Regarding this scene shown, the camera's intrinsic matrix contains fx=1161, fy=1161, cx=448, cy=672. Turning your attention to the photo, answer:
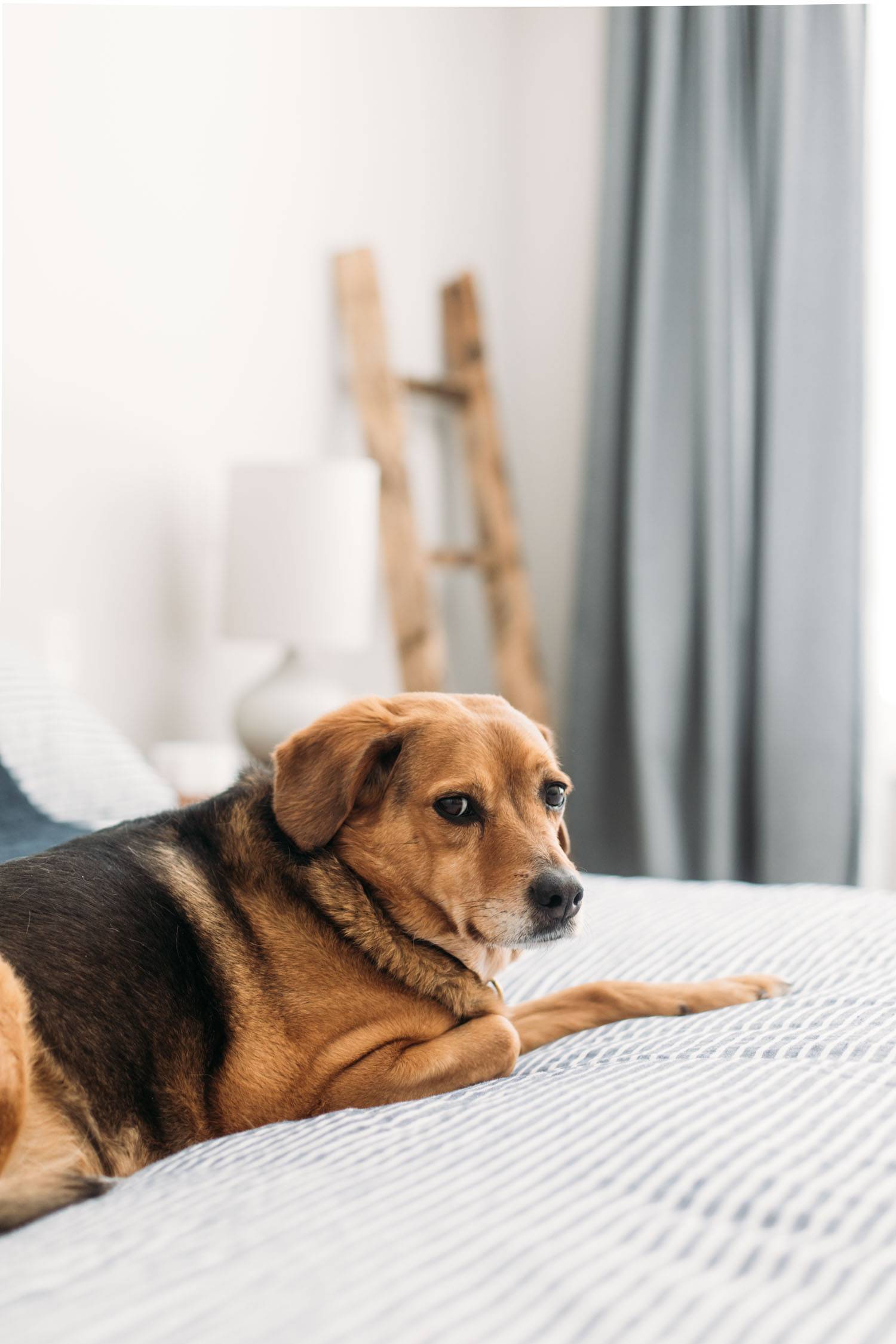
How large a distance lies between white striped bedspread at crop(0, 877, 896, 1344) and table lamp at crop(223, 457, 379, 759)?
1761 mm

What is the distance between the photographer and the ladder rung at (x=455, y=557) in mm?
3615

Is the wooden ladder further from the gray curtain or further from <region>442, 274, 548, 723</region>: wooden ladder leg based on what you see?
the gray curtain

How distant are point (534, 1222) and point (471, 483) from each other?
3368 mm

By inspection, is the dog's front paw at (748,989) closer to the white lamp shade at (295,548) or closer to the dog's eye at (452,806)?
the dog's eye at (452,806)

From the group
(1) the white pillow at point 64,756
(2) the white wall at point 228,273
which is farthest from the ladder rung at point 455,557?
(1) the white pillow at point 64,756

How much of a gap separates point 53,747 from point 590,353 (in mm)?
2783

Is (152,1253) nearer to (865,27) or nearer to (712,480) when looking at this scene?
(712,480)

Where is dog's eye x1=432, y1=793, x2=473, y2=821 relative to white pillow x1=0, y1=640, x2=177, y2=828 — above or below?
above

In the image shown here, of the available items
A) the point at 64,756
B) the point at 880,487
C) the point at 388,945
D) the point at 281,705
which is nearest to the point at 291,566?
the point at 281,705

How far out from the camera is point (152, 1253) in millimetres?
710

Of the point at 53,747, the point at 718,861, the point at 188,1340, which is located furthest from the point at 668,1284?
the point at 718,861

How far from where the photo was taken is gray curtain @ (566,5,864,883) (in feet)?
11.2

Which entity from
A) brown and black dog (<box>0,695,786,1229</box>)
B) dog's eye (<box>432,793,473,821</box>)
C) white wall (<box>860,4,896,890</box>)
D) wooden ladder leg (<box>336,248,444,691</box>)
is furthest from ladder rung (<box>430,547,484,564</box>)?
dog's eye (<box>432,793,473,821</box>)

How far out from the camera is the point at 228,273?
10.3 feet
